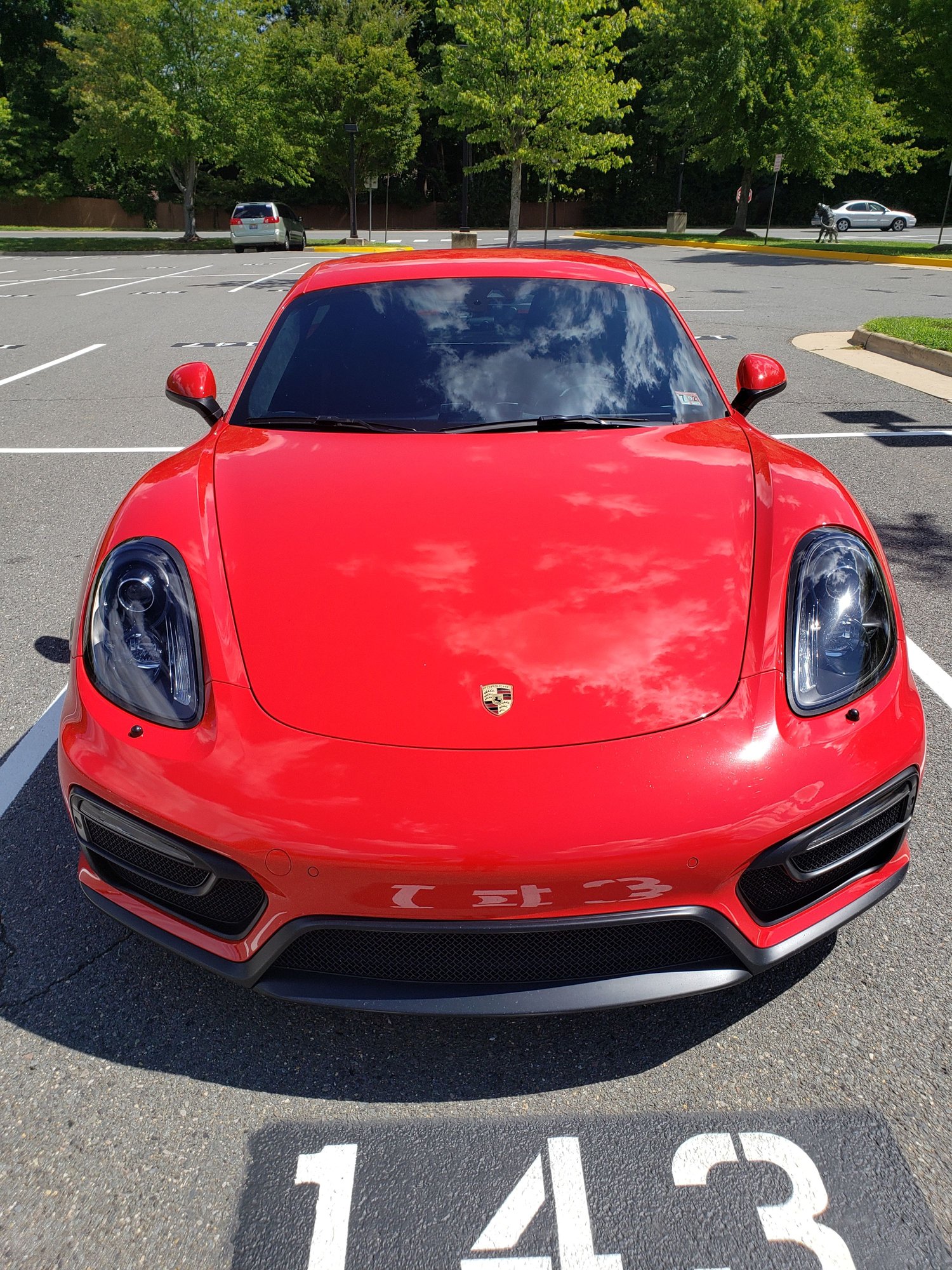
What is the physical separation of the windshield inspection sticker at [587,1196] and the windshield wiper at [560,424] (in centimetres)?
182

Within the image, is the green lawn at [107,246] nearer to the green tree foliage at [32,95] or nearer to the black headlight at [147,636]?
the green tree foliage at [32,95]

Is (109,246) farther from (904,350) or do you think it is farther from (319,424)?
(319,424)

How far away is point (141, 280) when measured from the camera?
21047mm

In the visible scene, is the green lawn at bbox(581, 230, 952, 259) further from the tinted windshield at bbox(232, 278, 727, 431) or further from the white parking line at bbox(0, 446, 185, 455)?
the tinted windshield at bbox(232, 278, 727, 431)

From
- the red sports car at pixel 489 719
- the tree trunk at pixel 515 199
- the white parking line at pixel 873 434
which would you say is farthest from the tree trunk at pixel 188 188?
the red sports car at pixel 489 719

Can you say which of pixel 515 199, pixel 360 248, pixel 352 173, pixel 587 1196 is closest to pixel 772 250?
pixel 515 199

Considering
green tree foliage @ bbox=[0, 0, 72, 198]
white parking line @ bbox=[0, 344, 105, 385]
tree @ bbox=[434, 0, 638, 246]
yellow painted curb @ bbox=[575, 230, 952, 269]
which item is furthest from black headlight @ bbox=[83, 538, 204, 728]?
green tree foliage @ bbox=[0, 0, 72, 198]

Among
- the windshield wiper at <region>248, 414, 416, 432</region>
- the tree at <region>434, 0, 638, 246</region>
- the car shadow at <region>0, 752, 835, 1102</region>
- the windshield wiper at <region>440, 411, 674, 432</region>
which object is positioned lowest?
the car shadow at <region>0, 752, 835, 1102</region>

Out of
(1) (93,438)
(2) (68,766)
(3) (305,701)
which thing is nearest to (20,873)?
(2) (68,766)

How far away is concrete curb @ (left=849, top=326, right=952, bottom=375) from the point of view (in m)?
9.62

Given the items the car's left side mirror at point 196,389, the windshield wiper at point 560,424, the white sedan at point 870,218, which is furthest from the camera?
the white sedan at point 870,218

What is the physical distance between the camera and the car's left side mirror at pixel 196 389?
328cm

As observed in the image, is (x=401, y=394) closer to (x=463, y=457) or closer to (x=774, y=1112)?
(x=463, y=457)

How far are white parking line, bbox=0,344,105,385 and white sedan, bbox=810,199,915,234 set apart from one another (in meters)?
39.7
